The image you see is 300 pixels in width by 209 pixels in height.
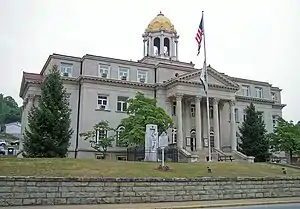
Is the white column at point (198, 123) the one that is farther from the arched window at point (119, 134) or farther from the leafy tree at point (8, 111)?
the leafy tree at point (8, 111)

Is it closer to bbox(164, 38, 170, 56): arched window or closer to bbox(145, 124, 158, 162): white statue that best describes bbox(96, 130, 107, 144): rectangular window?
bbox(145, 124, 158, 162): white statue

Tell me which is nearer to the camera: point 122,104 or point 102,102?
point 102,102

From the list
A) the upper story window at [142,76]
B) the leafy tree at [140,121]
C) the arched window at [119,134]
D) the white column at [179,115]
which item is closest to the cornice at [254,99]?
the white column at [179,115]

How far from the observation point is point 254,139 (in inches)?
1841

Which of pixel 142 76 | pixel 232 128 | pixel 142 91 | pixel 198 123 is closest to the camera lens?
pixel 198 123

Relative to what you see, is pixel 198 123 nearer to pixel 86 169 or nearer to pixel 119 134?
pixel 119 134

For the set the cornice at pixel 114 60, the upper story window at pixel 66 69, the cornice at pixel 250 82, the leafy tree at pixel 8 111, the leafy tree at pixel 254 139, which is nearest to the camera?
the upper story window at pixel 66 69

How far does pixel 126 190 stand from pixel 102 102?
91.2 ft

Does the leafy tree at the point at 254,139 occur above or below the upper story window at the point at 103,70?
below

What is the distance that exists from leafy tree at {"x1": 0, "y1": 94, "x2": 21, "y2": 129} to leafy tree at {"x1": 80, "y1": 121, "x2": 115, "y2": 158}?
92373 mm

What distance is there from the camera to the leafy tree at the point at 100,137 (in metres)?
41.3

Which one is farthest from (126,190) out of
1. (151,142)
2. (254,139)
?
(254,139)

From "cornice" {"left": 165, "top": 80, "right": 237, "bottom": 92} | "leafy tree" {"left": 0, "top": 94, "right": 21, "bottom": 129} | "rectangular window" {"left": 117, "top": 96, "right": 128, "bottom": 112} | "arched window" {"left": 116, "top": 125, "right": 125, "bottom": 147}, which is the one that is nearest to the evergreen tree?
"arched window" {"left": 116, "top": 125, "right": 125, "bottom": 147}

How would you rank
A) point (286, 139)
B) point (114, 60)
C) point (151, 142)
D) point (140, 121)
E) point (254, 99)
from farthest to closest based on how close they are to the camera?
point (254, 99) → point (286, 139) → point (114, 60) → point (140, 121) → point (151, 142)
